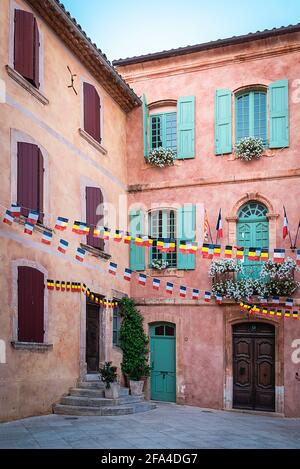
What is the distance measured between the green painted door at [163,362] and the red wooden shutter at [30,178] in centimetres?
570

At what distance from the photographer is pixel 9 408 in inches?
440

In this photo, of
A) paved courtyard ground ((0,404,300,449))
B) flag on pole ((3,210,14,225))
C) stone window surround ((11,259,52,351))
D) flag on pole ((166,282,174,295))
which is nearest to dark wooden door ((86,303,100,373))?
flag on pole ((166,282,174,295))

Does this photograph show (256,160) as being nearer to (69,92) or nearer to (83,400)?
(69,92)

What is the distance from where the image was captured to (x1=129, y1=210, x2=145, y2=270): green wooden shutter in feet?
55.6

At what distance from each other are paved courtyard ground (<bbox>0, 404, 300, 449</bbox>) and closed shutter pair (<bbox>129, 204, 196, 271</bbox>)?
4215 millimetres

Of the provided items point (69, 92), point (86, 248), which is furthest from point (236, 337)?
point (69, 92)

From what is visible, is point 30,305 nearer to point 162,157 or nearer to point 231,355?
point 231,355

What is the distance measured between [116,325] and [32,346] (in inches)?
182

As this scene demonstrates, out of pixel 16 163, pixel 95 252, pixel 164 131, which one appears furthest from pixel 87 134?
pixel 16 163

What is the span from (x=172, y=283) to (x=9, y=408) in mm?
6215

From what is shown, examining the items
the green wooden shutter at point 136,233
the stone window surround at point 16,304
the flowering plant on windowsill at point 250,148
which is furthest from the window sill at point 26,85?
the flowering plant on windowsill at point 250,148

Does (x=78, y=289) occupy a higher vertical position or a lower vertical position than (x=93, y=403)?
higher

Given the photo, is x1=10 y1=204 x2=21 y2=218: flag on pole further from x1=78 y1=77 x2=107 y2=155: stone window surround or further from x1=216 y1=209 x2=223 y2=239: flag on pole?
x1=216 y1=209 x2=223 y2=239: flag on pole

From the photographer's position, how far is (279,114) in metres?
15.9
